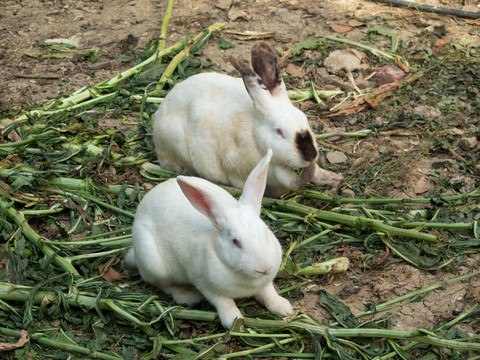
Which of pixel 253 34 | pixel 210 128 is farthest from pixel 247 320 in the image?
pixel 253 34

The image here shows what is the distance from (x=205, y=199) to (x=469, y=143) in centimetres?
292

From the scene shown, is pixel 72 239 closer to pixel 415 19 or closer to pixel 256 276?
pixel 256 276

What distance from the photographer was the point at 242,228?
3740 mm

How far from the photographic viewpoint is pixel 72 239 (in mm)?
4895

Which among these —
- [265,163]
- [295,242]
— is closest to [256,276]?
[265,163]

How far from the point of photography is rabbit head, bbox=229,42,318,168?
15.9 ft

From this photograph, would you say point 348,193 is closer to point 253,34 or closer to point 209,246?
point 209,246

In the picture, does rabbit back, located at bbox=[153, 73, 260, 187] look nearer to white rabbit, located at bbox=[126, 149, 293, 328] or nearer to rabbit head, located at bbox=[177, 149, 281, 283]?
white rabbit, located at bbox=[126, 149, 293, 328]

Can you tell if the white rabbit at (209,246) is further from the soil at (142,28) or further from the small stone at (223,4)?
the small stone at (223,4)

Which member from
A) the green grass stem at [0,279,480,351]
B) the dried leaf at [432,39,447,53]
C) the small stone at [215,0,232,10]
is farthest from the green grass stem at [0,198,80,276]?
the dried leaf at [432,39,447,53]

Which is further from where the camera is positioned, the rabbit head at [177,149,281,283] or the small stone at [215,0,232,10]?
the small stone at [215,0,232,10]

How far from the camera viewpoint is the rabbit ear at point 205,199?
3.80 metres

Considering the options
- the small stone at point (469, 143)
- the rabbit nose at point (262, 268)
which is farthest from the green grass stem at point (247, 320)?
the small stone at point (469, 143)

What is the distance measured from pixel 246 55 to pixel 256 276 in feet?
13.1
